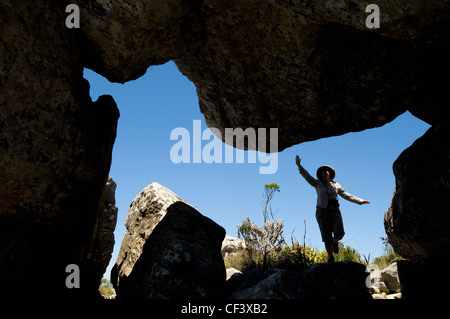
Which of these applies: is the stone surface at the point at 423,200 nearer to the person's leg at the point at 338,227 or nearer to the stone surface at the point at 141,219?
the person's leg at the point at 338,227

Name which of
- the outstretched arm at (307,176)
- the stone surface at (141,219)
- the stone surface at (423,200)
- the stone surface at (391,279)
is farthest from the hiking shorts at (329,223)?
the stone surface at (141,219)

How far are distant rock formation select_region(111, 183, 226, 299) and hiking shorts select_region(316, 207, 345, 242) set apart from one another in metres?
2.44

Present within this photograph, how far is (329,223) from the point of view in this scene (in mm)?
7461

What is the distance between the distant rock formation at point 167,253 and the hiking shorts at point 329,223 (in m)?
2.44

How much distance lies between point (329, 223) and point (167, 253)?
3.88 metres

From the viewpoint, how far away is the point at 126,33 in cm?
461

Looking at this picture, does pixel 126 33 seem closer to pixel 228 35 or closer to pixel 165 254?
pixel 228 35

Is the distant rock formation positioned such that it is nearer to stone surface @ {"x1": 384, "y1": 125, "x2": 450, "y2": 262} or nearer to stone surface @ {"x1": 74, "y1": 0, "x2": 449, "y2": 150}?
stone surface @ {"x1": 74, "y1": 0, "x2": 449, "y2": 150}

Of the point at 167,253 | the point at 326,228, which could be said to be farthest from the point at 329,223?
the point at 167,253

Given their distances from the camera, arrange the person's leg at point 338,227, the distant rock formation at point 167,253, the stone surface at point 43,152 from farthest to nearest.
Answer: the person's leg at point 338,227, the distant rock formation at point 167,253, the stone surface at point 43,152

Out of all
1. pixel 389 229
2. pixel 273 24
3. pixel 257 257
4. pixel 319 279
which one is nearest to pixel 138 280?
pixel 319 279

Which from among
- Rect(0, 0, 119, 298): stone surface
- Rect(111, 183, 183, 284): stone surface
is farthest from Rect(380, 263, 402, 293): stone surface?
Rect(0, 0, 119, 298): stone surface

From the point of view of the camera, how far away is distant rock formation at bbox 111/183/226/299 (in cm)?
505

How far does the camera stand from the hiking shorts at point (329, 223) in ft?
24.1
